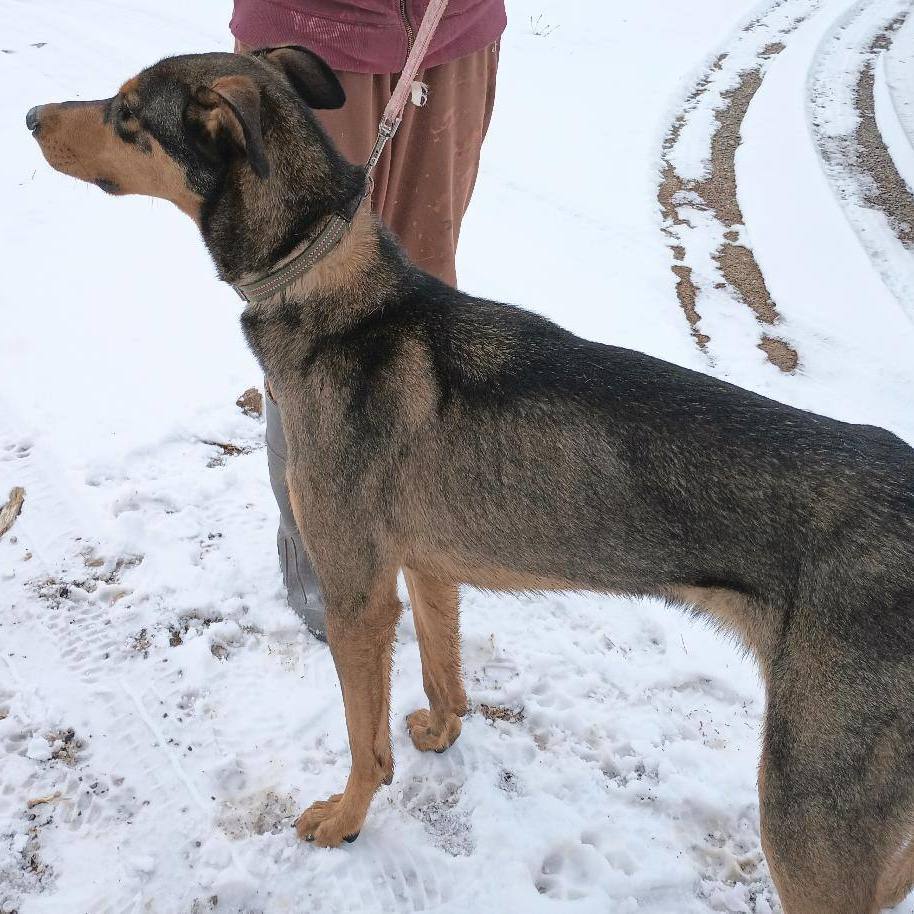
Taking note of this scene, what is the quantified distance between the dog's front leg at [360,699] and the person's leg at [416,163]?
2.29ft

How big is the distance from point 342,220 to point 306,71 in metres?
0.60

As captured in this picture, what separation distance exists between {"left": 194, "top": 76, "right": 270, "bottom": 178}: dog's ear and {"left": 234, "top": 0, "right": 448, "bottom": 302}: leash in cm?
28

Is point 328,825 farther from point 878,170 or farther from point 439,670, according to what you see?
point 878,170

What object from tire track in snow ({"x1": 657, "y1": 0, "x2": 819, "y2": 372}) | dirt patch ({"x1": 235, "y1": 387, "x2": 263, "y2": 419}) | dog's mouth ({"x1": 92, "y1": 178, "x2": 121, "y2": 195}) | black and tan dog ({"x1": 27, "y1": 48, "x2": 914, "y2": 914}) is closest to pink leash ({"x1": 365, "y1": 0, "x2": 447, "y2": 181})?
black and tan dog ({"x1": 27, "y1": 48, "x2": 914, "y2": 914})

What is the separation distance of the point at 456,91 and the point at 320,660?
7.70 ft

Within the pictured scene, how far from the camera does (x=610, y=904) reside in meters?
2.55

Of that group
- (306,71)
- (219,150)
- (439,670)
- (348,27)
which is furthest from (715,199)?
(219,150)

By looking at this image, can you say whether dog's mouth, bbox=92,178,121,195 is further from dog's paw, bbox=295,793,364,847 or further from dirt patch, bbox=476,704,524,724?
dirt patch, bbox=476,704,524,724

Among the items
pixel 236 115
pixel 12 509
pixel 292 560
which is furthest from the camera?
pixel 12 509

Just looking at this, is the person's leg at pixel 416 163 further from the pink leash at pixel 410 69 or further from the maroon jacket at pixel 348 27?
the pink leash at pixel 410 69

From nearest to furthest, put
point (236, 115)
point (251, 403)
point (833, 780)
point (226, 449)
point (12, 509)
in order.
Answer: point (833, 780) → point (236, 115) → point (12, 509) → point (226, 449) → point (251, 403)

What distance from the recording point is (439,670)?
3008mm

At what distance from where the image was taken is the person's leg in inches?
116

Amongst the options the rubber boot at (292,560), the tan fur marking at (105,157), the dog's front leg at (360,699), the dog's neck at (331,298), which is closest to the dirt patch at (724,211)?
the rubber boot at (292,560)
